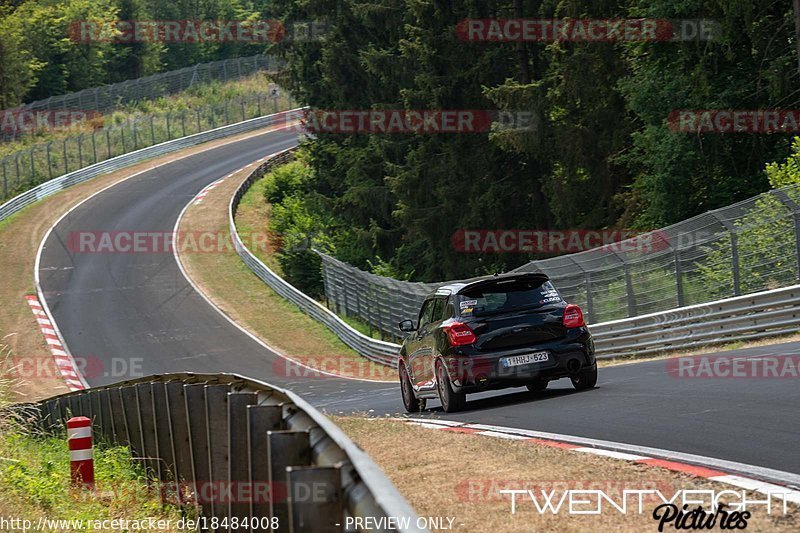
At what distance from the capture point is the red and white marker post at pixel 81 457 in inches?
481

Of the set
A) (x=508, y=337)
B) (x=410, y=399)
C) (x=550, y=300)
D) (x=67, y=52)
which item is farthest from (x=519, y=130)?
(x=67, y=52)

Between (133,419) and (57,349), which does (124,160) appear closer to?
(57,349)

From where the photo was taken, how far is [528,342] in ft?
48.8

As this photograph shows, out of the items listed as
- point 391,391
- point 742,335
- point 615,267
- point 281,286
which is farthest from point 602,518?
point 281,286

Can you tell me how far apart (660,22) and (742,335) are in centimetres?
1260

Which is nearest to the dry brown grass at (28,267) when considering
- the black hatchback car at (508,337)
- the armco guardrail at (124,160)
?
the armco guardrail at (124,160)

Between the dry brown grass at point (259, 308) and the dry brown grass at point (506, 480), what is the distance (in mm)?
23115

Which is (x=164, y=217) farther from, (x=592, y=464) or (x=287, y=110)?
(x=592, y=464)

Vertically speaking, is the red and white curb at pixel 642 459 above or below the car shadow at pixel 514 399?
above

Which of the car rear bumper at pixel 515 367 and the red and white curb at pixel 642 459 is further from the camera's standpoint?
the car rear bumper at pixel 515 367

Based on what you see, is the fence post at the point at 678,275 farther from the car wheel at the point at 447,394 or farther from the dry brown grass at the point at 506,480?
the dry brown grass at the point at 506,480

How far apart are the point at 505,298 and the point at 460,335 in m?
0.77

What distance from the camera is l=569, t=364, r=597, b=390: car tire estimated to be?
1555cm

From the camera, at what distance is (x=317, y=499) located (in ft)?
15.5
